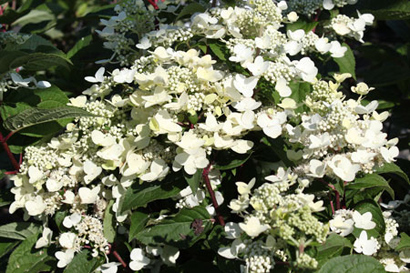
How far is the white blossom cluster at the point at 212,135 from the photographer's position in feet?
3.86

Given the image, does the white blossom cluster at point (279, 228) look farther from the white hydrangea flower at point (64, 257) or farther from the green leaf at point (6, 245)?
the green leaf at point (6, 245)

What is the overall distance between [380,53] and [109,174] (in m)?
1.51

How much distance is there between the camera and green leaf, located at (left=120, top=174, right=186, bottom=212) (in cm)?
133

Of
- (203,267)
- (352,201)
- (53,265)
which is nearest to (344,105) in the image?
(352,201)

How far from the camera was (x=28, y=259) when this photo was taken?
61.0 inches

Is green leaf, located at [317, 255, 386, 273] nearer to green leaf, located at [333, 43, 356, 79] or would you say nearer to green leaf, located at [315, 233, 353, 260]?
green leaf, located at [315, 233, 353, 260]

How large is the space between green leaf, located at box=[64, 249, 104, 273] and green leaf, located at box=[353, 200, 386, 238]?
71 cm

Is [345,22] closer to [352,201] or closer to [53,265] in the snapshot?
[352,201]

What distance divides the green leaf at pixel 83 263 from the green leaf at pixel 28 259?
4.7 inches

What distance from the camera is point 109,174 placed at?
1.53m

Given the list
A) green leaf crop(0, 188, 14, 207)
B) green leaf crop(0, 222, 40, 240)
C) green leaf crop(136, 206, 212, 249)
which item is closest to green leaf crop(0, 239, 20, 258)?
green leaf crop(0, 222, 40, 240)

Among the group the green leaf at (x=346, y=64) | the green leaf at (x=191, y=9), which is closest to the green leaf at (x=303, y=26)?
the green leaf at (x=346, y=64)

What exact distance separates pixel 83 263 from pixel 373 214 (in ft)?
2.62

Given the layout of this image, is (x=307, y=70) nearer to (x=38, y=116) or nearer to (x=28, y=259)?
(x=38, y=116)
